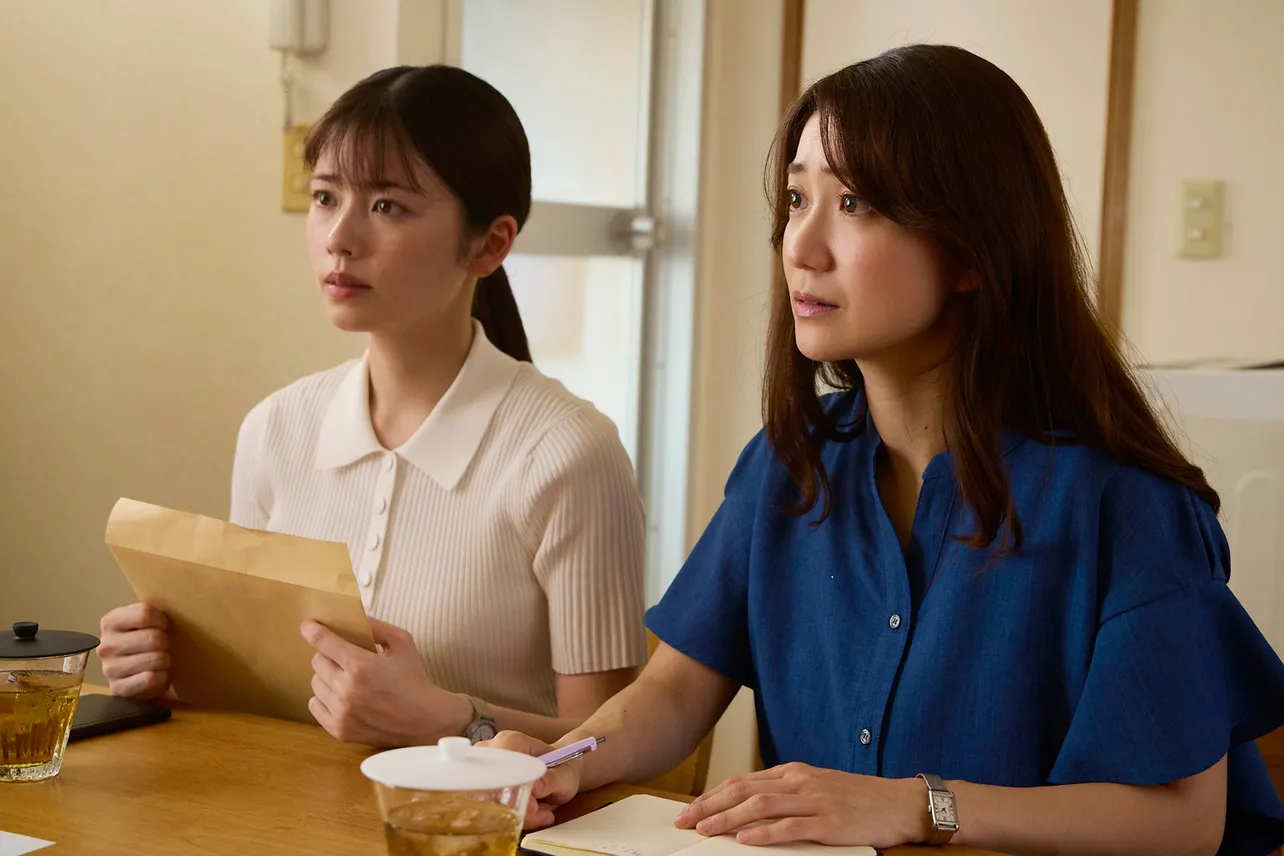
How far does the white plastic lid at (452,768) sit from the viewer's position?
2.53ft

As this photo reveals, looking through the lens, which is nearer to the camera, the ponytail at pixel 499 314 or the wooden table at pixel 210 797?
the wooden table at pixel 210 797

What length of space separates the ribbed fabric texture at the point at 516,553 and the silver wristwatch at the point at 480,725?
0.20 metres

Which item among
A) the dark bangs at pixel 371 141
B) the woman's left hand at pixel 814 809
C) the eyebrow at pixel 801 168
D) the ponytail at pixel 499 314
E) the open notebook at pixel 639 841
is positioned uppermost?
the dark bangs at pixel 371 141

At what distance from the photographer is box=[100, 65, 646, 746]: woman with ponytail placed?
1.51 meters

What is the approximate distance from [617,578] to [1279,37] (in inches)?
75.3

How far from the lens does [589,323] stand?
3039 millimetres

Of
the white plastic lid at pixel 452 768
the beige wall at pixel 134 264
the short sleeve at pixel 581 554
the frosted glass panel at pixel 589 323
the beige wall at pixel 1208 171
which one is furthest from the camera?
the frosted glass panel at pixel 589 323

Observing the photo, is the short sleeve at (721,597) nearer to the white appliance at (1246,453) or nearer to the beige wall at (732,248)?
the white appliance at (1246,453)

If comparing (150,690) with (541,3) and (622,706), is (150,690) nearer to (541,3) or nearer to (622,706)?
(622,706)

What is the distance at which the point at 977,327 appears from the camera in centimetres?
123

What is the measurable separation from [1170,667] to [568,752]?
49cm

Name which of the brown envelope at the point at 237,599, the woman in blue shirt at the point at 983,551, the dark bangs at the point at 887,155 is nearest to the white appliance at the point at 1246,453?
the woman in blue shirt at the point at 983,551

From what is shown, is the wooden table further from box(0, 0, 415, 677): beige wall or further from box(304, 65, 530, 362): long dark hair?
box(0, 0, 415, 677): beige wall

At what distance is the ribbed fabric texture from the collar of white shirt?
0.01 metres
